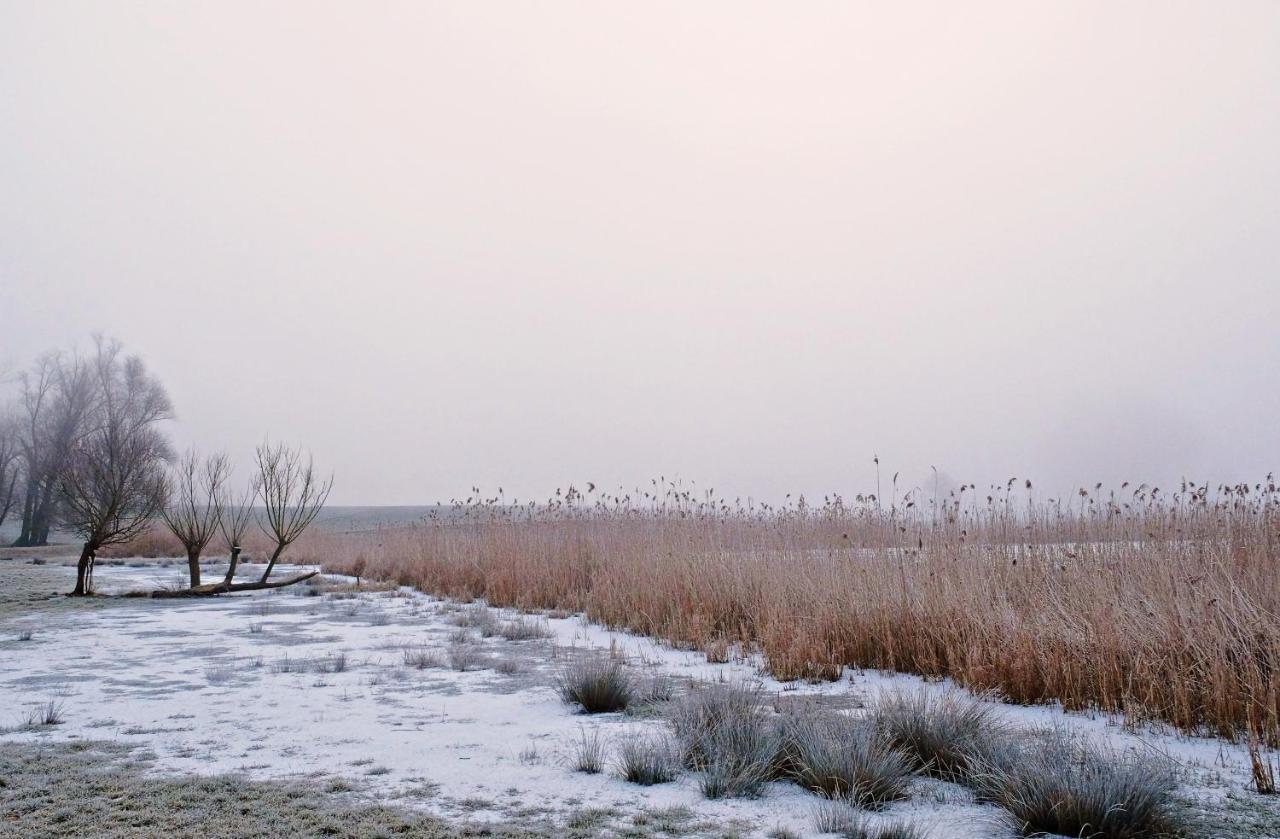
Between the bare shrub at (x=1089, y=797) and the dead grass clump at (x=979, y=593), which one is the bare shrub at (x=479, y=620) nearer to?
the dead grass clump at (x=979, y=593)

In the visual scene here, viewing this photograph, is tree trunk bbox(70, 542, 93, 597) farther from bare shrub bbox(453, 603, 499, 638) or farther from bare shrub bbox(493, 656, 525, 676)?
bare shrub bbox(493, 656, 525, 676)

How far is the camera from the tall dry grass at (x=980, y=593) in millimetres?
4895

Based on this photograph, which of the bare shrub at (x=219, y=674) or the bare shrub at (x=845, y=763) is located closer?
the bare shrub at (x=845, y=763)

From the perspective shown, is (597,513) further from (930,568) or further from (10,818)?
(10,818)

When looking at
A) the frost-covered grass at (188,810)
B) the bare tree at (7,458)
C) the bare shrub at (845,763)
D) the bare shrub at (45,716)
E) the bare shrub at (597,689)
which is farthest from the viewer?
the bare tree at (7,458)

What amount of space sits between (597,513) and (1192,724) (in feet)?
33.5

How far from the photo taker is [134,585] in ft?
47.9

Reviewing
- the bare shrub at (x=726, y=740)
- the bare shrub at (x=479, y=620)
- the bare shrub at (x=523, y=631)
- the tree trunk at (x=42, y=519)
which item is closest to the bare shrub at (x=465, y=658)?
the bare shrub at (x=523, y=631)

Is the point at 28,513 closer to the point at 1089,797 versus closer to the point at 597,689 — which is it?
the point at 597,689

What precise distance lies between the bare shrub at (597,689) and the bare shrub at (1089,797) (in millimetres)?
2418

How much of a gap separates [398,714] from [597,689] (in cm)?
126

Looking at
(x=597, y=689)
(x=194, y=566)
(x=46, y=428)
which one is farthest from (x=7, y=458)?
(x=597, y=689)

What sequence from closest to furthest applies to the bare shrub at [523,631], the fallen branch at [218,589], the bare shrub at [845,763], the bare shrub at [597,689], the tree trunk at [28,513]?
the bare shrub at [845,763], the bare shrub at [597,689], the bare shrub at [523,631], the fallen branch at [218,589], the tree trunk at [28,513]

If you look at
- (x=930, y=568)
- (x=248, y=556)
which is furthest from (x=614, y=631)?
(x=248, y=556)
